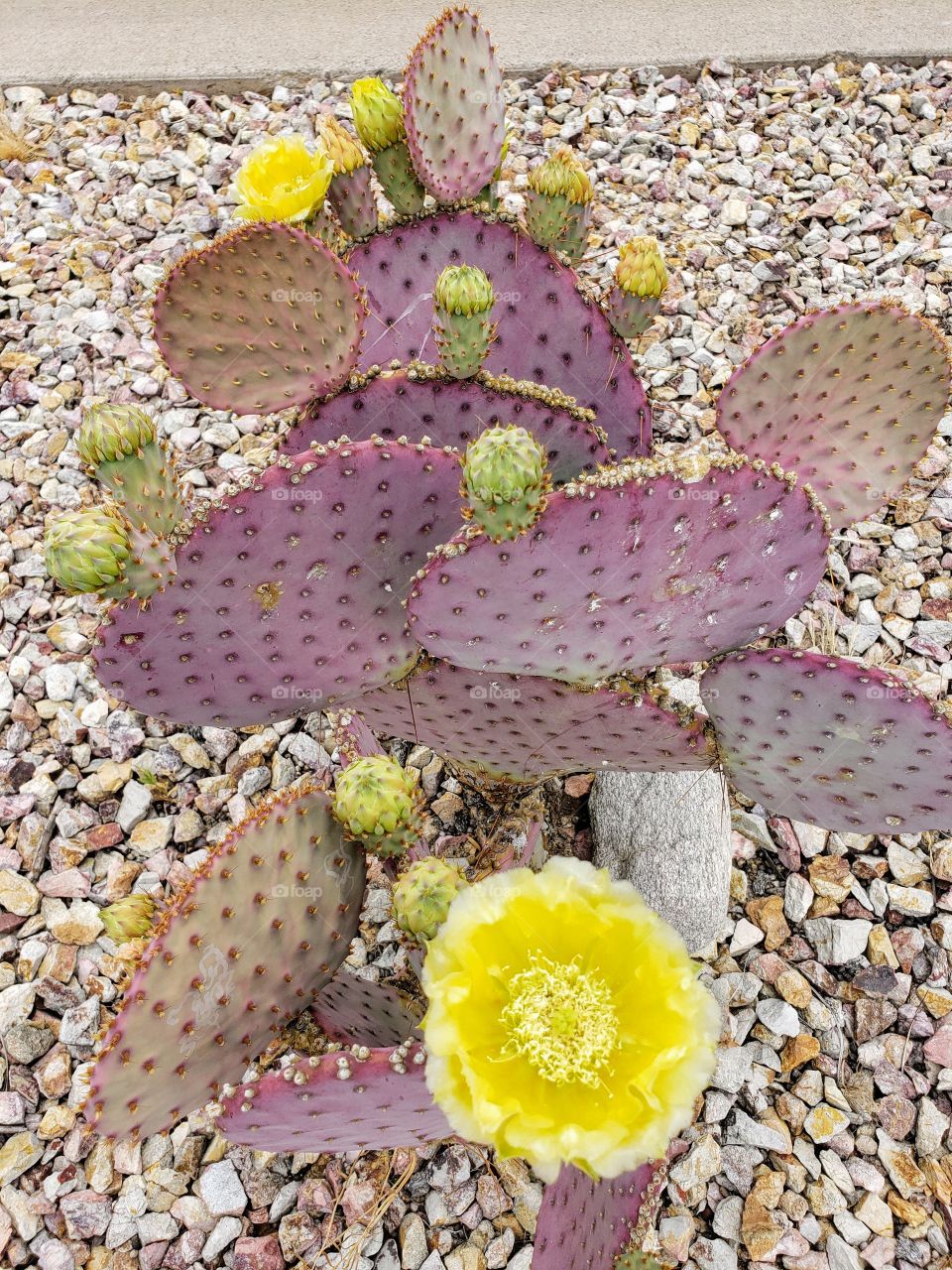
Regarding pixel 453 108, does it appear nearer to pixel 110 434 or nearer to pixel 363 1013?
pixel 110 434

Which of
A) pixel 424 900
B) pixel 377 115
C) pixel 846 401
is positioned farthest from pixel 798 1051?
pixel 377 115

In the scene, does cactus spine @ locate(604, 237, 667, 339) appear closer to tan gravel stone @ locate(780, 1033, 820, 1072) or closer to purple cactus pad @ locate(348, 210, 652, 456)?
purple cactus pad @ locate(348, 210, 652, 456)

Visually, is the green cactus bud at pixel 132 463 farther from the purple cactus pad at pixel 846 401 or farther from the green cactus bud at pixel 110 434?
the purple cactus pad at pixel 846 401

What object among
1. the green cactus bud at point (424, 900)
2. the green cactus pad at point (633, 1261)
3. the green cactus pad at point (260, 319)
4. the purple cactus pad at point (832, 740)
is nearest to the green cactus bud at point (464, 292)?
the green cactus pad at point (260, 319)

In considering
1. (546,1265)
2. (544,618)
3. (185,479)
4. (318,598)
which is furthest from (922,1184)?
(185,479)

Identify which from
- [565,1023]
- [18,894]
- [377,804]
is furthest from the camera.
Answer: [18,894]

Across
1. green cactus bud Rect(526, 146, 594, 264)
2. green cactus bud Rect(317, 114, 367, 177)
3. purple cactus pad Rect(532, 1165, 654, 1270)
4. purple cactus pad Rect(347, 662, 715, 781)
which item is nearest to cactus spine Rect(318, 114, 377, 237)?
green cactus bud Rect(317, 114, 367, 177)
